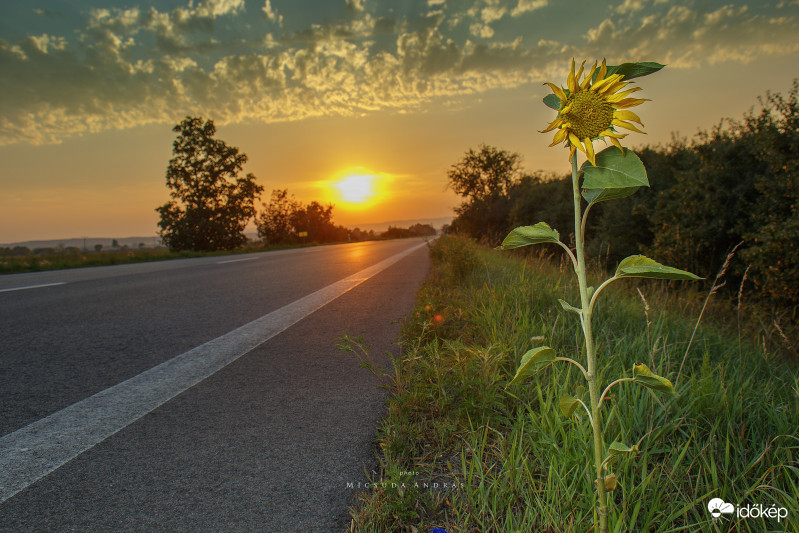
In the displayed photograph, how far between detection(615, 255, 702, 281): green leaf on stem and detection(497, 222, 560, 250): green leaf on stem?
0.16 meters

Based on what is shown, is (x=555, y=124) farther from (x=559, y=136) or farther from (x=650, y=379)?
(x=650, y=379)

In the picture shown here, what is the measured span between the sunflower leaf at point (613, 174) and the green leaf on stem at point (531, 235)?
12cm

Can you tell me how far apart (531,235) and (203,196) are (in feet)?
145

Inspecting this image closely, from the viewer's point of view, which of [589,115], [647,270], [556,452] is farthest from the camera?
[556,452]

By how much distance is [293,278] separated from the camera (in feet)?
28.4

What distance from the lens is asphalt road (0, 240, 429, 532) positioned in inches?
60.6

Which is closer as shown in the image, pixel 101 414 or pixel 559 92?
pixel 559 92

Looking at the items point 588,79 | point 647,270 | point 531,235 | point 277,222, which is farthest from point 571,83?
point 277,222

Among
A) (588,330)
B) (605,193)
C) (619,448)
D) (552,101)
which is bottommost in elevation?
(619,448)

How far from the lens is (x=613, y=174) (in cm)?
95

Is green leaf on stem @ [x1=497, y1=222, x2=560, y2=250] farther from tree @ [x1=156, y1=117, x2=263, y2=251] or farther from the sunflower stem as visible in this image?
tree @ [x1=156, y1=117, x2=263, y2=251]

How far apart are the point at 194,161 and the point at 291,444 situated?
44455 mm

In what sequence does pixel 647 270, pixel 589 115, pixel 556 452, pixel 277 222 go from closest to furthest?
pixel 647 270, pixel 589 115, pixel 556 452, pixel 277 222

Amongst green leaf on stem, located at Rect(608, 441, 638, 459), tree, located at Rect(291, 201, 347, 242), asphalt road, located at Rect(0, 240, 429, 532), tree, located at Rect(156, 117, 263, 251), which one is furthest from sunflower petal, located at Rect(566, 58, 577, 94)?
tree, located at Rect(291, 201, 347, 242)
